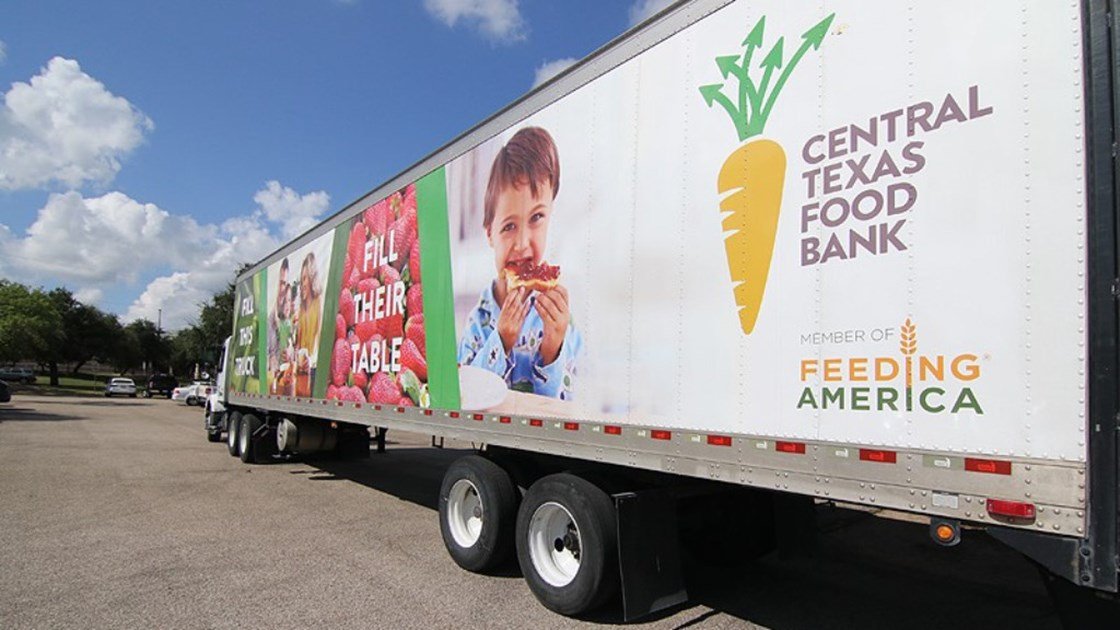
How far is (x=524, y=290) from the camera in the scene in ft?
19.4

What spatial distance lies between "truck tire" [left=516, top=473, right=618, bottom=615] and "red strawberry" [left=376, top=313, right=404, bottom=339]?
3138mm

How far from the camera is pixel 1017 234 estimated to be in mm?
3000

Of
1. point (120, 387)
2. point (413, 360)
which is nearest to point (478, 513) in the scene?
point (413, 360)

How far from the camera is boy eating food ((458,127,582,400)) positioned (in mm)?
5516

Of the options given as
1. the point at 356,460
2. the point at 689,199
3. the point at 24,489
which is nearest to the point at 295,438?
the point at 356,460

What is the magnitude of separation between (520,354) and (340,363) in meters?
4.83

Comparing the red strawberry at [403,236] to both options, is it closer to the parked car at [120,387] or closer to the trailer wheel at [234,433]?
the trailer wheel at [234,433]

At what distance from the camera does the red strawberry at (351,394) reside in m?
9.11

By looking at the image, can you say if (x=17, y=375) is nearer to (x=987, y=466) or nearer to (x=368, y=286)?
(x=368, y=286)

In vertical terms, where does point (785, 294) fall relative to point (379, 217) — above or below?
below

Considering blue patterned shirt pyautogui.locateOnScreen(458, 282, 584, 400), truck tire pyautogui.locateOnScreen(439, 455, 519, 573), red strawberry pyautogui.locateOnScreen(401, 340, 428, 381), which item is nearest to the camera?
blue patterned shirt pyautogui.locateOnScreen(458, 282, 584, 400)

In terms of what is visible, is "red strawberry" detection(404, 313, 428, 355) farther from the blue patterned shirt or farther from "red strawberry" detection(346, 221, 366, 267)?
"red strawberry" detection(346, 221, 366, 267)

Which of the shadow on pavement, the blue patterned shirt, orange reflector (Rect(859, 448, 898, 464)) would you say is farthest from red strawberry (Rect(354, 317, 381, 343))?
the shadow on pavement

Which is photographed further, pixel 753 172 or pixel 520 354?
pixel 520 354
